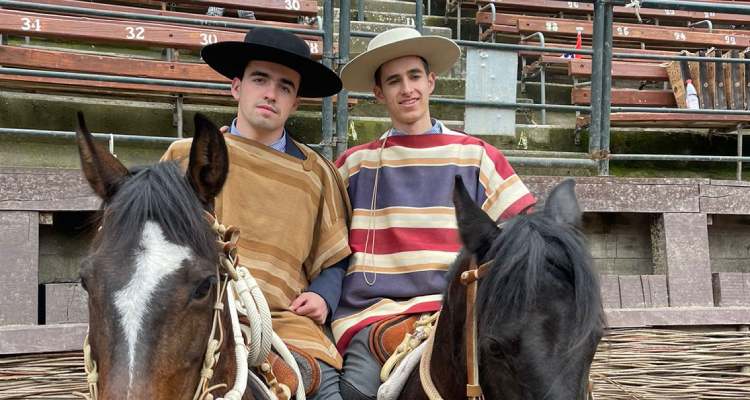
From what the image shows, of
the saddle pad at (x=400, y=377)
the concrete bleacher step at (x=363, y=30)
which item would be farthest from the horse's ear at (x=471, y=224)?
the concrete bleacher step at (x=363, y=30)

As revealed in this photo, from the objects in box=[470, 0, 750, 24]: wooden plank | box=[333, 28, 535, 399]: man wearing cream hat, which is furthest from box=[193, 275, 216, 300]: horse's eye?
box=[470, 0, 750, 24]: wooden plank

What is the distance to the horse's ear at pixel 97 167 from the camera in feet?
6.93

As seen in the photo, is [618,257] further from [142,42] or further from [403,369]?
[142,42]

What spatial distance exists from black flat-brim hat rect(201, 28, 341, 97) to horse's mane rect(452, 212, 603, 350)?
129 cm

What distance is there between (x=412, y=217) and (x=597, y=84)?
1.99 m

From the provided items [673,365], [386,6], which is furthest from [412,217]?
[386,6]

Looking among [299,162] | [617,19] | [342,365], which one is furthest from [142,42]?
[617,19]

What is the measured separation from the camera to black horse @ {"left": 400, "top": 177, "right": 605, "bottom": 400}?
1.98 m

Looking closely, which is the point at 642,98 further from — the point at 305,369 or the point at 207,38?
the point at 305,369

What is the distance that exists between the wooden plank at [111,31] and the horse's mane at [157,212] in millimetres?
3973

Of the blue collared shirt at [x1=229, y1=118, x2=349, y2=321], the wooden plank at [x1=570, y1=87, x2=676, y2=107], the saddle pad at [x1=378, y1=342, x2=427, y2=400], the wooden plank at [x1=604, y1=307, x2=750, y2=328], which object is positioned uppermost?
the wooden plank at [x1=570, y1=87, x2=676, y2=107]

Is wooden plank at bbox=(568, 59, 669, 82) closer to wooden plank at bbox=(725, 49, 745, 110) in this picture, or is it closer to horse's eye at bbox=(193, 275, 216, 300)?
wooden plank at bbox=(725, 49, 745, 110)

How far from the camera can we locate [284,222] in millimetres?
3113

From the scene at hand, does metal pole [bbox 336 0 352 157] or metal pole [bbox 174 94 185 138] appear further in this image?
metal pole [bbox 174 94 185 138]
